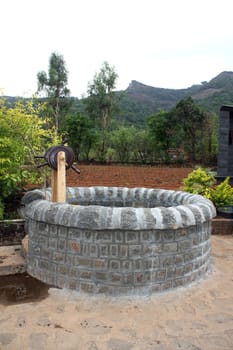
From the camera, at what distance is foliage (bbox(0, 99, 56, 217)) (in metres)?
5.00

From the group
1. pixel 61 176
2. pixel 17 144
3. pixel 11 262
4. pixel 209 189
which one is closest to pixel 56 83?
pixel 209 189

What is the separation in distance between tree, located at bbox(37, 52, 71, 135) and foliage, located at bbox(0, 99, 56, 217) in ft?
67.4

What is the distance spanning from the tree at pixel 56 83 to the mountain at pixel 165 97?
4.69 meters

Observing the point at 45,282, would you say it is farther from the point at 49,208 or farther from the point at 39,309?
the point at 49,208

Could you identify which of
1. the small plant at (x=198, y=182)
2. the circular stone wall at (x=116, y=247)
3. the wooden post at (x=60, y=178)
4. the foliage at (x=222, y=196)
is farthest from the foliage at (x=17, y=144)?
the foliage at (x=222, y=196)

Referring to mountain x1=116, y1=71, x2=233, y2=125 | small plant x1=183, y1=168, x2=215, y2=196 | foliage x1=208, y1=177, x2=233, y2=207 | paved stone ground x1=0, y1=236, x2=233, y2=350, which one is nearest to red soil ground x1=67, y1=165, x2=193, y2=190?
small plant x1=183, y1=168, x2=215, y2=196

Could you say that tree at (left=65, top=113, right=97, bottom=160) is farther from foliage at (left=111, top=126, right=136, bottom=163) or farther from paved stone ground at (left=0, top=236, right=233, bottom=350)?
paved stone ground at (left=0, top=236, right=233, bottom=350)

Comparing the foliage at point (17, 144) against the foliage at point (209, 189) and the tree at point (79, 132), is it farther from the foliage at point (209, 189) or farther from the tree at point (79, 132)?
the tree at point (79, 132)

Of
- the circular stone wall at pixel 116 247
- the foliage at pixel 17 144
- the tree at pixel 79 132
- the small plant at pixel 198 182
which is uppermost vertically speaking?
the tree at pixel 79 132

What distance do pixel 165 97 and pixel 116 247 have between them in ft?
169

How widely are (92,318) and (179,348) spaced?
84cm

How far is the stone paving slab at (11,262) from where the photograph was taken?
4043 mm

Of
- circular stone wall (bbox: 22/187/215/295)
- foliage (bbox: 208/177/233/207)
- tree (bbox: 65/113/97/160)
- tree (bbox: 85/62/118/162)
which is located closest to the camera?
circular stone wall (bbox: 22/187/215/295)

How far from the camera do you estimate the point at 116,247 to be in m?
3.44
